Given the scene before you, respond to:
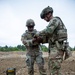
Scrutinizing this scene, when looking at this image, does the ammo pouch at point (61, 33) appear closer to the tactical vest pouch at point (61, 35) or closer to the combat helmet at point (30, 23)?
the tactical vest pouch at point (61, 35)

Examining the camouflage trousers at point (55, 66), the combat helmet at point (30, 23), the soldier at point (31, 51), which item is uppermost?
the combat helmet at point (30, 23)

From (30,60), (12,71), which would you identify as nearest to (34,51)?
(30,60)

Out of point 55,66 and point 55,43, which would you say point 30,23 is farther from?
point 55,66

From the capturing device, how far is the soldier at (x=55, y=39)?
204 inches

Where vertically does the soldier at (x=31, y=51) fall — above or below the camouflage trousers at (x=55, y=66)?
above

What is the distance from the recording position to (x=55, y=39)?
5258 mm

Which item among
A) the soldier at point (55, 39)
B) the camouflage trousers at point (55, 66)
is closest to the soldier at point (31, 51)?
the soldier at point (55, 39)

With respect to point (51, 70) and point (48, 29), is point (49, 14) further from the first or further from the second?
point (51, 70)

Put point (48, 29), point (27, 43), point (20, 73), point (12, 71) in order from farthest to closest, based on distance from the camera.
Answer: point (20, 73) → point (27, 43) → point (12, 71) → point (48, 29)

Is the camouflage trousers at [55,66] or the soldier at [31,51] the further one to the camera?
the soldier at [31,51]

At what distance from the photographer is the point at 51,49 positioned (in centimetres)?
530

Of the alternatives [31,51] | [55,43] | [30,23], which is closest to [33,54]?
[31,51]

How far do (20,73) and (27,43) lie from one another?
3716mm

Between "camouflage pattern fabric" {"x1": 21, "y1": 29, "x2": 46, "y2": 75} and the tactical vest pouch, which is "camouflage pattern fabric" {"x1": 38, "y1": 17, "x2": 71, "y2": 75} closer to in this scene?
the tactical vest pouch
